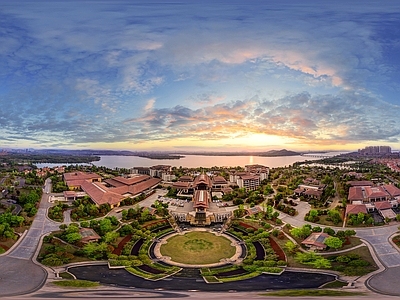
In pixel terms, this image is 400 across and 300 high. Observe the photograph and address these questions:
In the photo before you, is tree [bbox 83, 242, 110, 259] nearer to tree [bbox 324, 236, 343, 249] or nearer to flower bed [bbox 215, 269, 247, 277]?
flower bed [bbox 215, 269, 247, 277]

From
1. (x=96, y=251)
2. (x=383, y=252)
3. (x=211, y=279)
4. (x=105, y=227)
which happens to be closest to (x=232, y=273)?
(x=211, y=279)

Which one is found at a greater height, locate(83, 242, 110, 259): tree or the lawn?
locate(83, 242, 110, 259): tree

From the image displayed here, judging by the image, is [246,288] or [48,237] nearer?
[246,288]

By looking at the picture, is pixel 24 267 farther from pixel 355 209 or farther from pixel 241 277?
pixel 355 209

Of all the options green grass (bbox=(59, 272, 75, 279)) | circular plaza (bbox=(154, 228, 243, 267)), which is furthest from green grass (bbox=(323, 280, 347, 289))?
green grass (bbox=(59, 272, 75, 279))

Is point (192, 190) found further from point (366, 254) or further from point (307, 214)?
point (366, 254)

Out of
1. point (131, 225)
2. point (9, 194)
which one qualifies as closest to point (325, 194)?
point (131, 225)

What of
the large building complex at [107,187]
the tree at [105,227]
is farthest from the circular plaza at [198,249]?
the large building complex at [107,187]

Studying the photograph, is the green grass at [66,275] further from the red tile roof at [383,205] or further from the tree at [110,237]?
the red tile roof at [383,205]

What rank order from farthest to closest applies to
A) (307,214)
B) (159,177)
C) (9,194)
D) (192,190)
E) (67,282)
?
1. (159,177)
2. (192,190)
3. (9,194)
4. (307,214)
5. (67,282)
